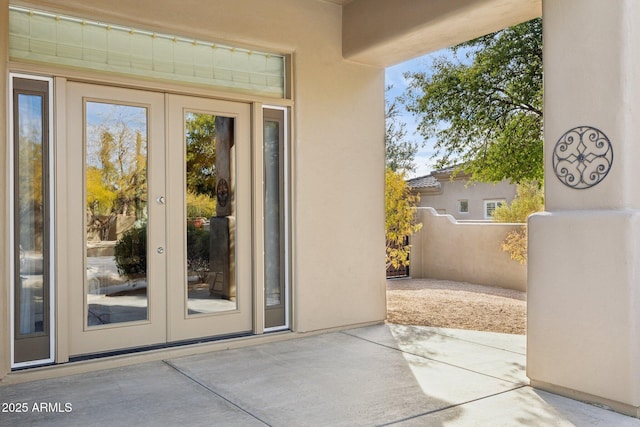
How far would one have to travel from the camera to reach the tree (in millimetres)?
8156

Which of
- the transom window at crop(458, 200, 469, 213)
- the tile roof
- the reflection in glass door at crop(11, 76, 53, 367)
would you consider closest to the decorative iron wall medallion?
the reflection in glass door at crop(11, 76, 53, 367)

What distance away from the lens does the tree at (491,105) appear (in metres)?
8.16

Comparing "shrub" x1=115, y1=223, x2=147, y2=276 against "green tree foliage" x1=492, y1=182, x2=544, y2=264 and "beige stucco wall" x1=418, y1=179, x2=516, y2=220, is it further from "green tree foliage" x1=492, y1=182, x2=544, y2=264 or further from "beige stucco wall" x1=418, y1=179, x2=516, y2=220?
"beige stucco wall" x1=418, y1=179, x2=516, y2=220

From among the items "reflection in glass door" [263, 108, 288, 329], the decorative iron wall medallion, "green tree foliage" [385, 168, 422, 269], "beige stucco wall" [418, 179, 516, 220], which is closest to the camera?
the decorative iron wall medallion

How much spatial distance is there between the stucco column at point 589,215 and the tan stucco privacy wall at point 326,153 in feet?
8.21

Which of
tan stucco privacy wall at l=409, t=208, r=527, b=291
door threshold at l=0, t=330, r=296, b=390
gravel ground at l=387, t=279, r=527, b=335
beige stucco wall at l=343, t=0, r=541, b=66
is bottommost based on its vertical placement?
gravel ground at l=387, t=279, r=527, b=335

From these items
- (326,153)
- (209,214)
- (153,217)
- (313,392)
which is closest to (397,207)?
(326,153)

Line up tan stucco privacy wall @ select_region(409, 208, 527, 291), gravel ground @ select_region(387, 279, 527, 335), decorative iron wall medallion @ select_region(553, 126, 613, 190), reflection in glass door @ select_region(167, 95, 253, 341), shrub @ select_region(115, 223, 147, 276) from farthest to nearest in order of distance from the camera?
tan stucco privacy wall @ select_region(409, 208, 527, 291) → gravel ground @ select_region(387, 279, 527, 335) → reflection in glass door @ select_region(167, 95, 253, 341) → shrub @ select_region(115, 223, 147, 276) → decorative iron wall medallion @ select_region(553, 126, 613, 190)

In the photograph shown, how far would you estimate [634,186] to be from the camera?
3715 mm

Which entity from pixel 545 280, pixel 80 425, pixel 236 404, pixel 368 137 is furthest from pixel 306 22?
pixel 80 425

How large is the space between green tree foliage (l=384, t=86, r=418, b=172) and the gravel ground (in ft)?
20.8

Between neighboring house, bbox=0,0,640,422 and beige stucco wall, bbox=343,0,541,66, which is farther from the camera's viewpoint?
beige stucco wall, bbox=343,0,541,66

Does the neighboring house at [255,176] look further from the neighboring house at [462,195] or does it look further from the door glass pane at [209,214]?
the neighboring house at [462,195]

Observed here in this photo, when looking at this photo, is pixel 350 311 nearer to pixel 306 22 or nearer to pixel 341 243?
pixel 341 243
